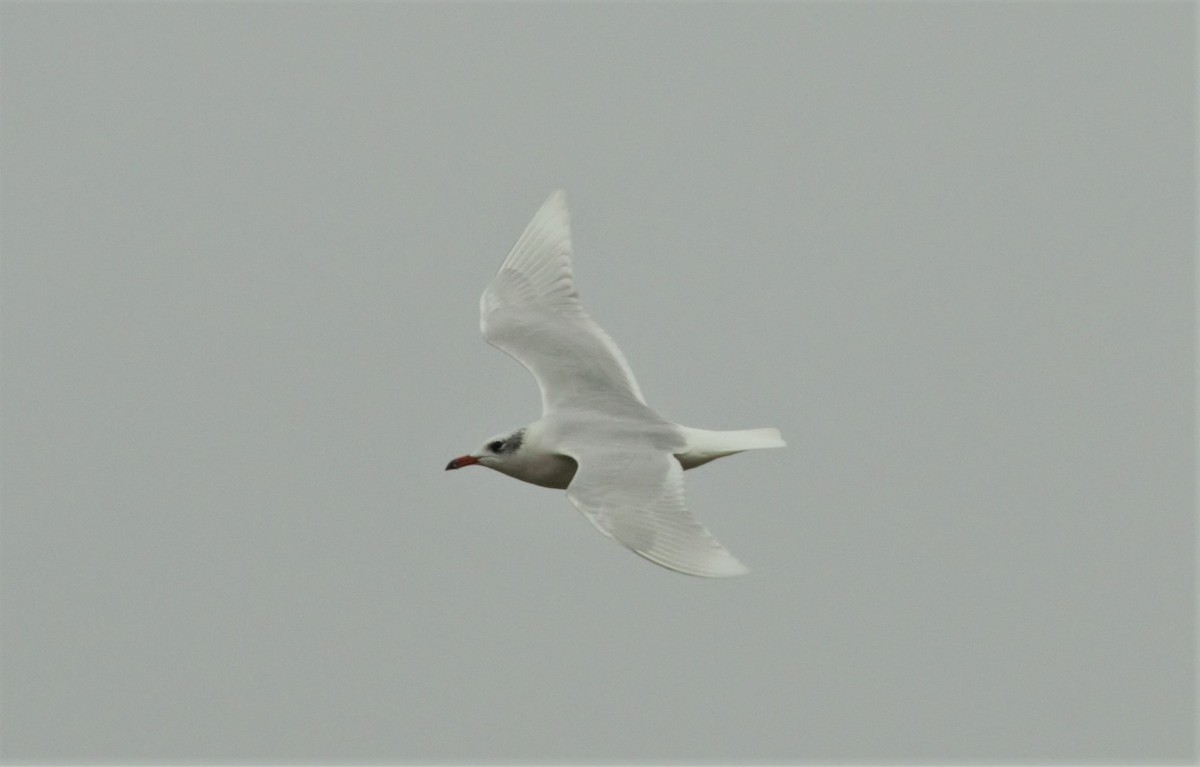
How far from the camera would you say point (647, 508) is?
28.8ft

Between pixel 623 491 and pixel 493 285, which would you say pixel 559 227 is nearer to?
pixel 493 285

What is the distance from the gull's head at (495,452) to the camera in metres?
9.77

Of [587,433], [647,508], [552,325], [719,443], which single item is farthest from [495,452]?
[647,508]

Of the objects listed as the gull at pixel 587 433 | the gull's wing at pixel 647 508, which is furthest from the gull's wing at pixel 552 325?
the gull's wing at pixel 647 508

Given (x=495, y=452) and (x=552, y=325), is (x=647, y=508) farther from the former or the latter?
(x=552, y=325)

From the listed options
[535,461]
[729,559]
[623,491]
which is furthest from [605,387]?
[729,559]

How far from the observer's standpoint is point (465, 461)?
32.7 feet

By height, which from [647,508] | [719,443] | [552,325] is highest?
[552,325]

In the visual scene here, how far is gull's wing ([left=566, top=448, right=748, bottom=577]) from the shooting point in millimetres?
8398

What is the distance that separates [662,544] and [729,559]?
34cm

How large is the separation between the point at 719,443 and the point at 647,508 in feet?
3.43

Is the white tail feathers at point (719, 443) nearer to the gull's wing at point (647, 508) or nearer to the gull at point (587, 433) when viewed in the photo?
the gull at point (587, 433)

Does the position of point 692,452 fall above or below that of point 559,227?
below

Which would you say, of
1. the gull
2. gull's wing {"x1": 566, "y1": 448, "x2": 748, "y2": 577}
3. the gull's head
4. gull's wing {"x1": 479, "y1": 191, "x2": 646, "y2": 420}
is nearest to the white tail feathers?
the gull
